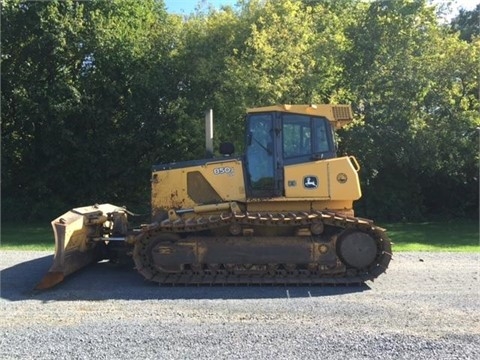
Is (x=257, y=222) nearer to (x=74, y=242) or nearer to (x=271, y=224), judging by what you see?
(x=271, y=224)

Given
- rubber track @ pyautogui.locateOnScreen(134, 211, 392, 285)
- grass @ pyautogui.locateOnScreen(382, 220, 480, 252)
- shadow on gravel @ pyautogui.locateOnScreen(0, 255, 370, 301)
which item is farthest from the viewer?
grass @ pyautogui.locateOnScreen(382, 220, 480, 252)

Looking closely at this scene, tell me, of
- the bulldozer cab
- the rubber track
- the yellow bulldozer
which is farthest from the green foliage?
the rubber track

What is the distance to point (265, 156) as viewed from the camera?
9.52 metres

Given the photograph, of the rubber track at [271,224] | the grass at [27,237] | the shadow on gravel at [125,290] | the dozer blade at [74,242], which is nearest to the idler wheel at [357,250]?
the rubber track at [271,224]

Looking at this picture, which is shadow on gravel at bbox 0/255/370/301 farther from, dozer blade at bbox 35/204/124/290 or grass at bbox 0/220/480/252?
grass at bbox 0/220/480/252

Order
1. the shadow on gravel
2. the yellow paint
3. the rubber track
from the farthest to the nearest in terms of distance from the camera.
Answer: the yellow paint, the rubber track, the shadow on gravel

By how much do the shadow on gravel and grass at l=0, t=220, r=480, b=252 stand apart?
435 cm

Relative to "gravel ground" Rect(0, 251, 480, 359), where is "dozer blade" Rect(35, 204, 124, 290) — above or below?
above

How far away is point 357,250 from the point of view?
354 inches

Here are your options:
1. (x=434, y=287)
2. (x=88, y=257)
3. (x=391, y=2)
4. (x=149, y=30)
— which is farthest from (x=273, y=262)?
(x=149, y=30)

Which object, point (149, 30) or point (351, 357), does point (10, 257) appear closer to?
point (351, 357)

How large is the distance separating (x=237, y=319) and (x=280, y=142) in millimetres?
3702

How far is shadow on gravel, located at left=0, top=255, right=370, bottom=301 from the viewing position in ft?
26.5

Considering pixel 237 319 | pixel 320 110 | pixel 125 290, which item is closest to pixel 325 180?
pixel 320 110
